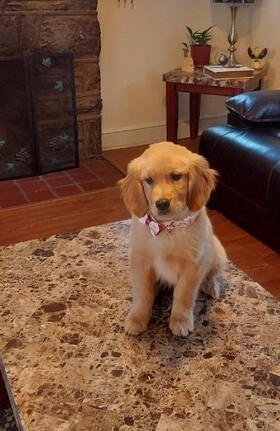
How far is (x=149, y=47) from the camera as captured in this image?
11.6 feet

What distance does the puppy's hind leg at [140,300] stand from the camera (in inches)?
54.1

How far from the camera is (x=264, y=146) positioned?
2.24 meters

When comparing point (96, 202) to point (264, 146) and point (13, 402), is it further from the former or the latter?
point (13, 402)

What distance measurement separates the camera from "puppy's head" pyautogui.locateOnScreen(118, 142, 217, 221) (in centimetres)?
123

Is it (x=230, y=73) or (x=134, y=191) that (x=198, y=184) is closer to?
(x=134, y=191)

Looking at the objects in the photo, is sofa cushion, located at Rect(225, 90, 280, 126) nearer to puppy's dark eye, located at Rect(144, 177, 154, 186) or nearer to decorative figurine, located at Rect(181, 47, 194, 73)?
decorative figurine, located at Rect(181, 47, 194, 73)

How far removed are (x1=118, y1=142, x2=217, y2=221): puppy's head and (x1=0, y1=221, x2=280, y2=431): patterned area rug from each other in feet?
1.19

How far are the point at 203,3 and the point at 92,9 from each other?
969mm

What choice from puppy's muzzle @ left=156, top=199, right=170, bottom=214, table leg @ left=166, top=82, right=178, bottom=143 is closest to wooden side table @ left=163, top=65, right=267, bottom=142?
table leg @ left=166, top=82, right=178, bottom=143

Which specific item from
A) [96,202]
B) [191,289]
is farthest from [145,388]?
[96,202]

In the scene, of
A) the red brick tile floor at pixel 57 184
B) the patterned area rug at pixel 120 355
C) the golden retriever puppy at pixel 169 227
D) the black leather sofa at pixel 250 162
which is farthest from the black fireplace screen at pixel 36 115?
the golden retriever puppy at pixel 169 227

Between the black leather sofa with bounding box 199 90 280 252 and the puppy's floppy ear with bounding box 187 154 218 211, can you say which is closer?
the puppy's floppy ear with bounding box 187 154 218 211

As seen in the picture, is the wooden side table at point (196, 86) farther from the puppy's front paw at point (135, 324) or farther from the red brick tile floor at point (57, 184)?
the puppy's front paw at point (135, 324)

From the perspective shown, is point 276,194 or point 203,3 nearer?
point 276,194
